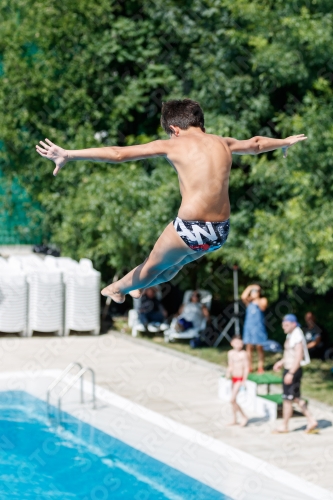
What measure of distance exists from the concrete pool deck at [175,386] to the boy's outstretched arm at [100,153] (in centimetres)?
519

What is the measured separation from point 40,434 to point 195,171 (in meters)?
7.09

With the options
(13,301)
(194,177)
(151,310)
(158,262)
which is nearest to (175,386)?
(151,310)

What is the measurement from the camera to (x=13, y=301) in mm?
17578

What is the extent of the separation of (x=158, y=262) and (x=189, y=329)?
11.9 meters

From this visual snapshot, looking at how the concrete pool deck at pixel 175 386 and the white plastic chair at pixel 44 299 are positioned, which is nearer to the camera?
the concrete pool deck at pixel 175 386

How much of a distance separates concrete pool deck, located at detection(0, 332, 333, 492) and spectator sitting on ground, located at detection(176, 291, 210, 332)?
2.43ft

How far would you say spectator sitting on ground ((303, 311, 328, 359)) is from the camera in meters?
14.5

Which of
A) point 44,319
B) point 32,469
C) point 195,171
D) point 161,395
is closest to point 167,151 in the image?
point 195,171

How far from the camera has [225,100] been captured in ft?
52.4

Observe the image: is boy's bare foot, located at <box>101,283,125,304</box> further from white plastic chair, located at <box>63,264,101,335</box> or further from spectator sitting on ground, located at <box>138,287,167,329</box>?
white plastic chair, located at <box>63,264,101,335</box>

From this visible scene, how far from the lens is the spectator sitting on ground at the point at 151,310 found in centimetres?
1808

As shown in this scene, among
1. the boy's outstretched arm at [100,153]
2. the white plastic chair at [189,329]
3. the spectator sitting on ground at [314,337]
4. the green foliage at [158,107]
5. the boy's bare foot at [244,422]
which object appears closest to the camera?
the boy's outstretched arm at [100,153]

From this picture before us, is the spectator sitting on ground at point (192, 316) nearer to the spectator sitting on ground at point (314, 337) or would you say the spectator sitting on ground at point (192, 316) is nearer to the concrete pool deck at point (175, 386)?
the concrete pool deck at point (175, 386)

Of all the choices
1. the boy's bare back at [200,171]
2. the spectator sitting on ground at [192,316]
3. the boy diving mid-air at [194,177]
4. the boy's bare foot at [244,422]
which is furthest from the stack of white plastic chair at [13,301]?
the boy's bare back at [200,171]
